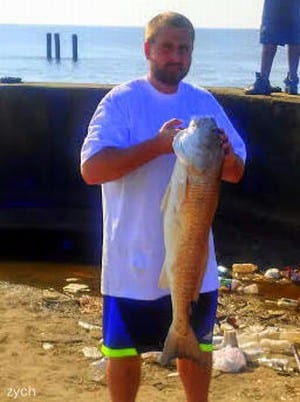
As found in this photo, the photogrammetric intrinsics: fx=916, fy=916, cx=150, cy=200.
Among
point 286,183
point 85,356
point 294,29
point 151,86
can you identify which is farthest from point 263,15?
point 151,86

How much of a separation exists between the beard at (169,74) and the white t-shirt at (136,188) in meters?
0.07

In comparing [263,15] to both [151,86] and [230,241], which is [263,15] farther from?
[151,86]

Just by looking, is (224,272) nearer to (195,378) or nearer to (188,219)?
(195,378)

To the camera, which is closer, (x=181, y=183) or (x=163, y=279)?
(x=181, y=183)

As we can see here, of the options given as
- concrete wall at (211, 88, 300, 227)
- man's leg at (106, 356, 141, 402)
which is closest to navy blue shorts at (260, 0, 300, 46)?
concrete wall at (211, 88, 300, 227)

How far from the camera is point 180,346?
414 cm

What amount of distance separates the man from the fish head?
0.23 meters

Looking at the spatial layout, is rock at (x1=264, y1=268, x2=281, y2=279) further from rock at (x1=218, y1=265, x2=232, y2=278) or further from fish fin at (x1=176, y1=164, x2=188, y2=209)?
fish fin at (x1=176, y1=164, x2=188, y2=209)

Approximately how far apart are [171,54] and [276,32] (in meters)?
7.09

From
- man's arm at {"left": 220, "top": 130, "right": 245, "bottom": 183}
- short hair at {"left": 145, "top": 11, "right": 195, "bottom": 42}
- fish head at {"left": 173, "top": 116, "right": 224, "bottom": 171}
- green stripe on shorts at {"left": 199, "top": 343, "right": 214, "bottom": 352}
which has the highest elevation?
short hair at {"left": 145, "top": 11, "right": 195, "bottom": 42}

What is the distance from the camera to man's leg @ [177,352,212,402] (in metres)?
4.43

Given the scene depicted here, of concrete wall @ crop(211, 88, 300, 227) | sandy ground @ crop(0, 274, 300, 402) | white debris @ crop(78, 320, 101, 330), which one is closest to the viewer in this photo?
sandy ground @ crop(0, 274, 300, 402)

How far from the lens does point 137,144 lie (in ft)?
13.6

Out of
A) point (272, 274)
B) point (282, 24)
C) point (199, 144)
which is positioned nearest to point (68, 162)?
point (282, 24)
